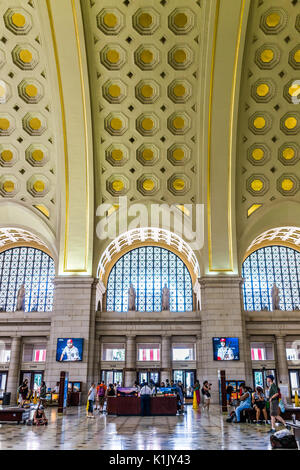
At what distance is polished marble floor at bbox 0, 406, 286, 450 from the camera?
24.2 feet

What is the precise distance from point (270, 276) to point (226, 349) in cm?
688

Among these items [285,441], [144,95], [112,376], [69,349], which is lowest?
[285,441]

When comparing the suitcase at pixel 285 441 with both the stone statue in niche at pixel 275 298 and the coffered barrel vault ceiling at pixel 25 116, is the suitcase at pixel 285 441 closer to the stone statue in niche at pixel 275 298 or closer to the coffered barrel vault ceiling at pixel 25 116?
the coffered barrel vault ceiling at pixel 25 116

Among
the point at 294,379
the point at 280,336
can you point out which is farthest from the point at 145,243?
the point at 294,379

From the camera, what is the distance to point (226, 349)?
18.5 meters

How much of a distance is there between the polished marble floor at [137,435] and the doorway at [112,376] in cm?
954

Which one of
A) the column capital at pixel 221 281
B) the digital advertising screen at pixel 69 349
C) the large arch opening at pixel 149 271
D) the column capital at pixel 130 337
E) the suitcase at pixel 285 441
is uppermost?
the large arch opening at pixel 149 271

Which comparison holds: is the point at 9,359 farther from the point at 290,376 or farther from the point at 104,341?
the point at 290,376

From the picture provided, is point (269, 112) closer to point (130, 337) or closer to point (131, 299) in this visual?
point (131, 299)

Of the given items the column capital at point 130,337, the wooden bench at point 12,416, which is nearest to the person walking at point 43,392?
the wooden bench at point 12,416

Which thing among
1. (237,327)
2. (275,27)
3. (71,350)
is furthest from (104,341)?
(275,27)

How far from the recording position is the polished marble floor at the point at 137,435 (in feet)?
24.2

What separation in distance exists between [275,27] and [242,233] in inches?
369

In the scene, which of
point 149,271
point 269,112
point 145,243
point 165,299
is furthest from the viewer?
point 145,243
